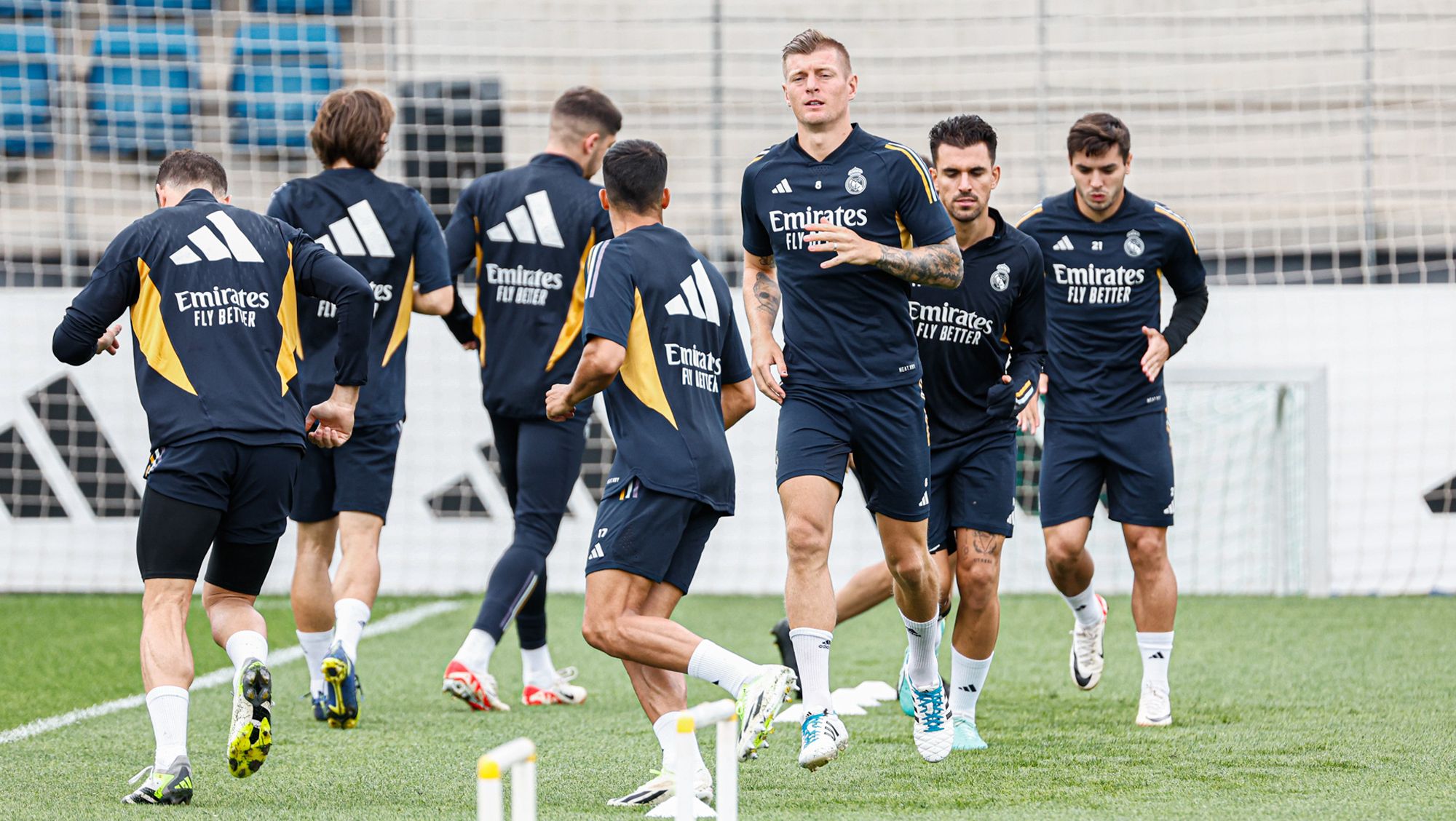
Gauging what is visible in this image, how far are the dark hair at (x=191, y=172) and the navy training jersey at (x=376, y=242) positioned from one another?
1.35m

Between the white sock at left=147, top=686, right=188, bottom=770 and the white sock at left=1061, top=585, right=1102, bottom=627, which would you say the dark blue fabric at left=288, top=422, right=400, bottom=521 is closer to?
the white sock at left=147, top=686, right=188, bottom=770

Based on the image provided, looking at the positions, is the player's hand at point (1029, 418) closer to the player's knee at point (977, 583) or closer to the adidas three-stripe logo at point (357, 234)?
the player's knee at point (977, 583)

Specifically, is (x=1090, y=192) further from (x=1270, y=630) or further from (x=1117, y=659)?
(x=1270, y=630)

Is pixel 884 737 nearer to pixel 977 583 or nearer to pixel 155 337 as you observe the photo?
pixel 977 583

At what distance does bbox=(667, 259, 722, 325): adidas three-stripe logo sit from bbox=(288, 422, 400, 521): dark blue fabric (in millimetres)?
2194

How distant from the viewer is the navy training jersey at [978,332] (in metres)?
5.95

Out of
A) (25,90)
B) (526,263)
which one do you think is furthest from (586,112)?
(25,90)

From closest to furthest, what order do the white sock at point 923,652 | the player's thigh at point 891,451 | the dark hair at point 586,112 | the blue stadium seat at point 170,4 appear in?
the player's thigh at point 891,451, the white sock at point 923,652, the dark hair at point 586,112, the blue stadium seat at point 170,4

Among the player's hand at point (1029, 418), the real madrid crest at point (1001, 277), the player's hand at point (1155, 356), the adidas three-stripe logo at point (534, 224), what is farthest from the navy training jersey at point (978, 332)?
the adidas three-stripe logo at point (534, 224)

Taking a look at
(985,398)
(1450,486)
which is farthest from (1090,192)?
(1450,486)

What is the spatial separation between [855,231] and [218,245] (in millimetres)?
1984

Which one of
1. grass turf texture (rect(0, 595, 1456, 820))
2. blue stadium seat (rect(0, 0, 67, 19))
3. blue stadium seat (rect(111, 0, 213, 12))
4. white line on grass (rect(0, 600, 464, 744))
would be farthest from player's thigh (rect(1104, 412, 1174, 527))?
blue stadium seat (rect(111, 0, 213, 12))

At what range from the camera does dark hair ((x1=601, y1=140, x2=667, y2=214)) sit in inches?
189

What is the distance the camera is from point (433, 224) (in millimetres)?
6789
